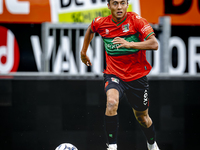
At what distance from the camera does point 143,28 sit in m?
3.42

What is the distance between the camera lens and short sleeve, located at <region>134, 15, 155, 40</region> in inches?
133

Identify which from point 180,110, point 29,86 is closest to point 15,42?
point 29,86

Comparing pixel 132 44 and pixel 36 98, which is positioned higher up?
pixel 132 44

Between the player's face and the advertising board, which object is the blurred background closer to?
the advertising board

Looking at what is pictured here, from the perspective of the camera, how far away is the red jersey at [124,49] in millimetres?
3545

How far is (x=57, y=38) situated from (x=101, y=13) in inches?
69.4

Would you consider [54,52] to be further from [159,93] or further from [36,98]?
[159,93]

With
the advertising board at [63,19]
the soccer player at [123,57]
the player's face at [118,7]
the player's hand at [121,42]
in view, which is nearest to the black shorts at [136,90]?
the soccer player at [123,57]

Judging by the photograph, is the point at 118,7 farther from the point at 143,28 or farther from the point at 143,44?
the point at 143,44

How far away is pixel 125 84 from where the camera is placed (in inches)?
145

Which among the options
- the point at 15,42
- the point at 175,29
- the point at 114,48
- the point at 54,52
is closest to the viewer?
the point at 114,48

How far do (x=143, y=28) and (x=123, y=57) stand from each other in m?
0.42

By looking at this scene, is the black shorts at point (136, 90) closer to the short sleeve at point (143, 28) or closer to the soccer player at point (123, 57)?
the soccer player at point (123, 57)

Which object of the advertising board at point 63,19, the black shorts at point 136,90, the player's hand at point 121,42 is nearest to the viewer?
the player's hand at point 121,42
